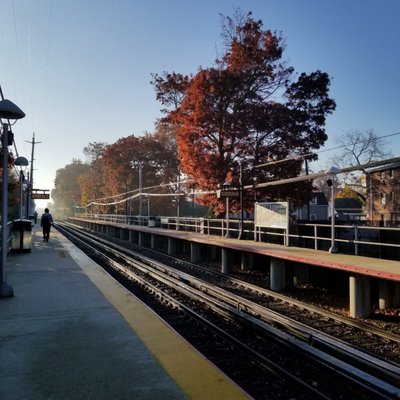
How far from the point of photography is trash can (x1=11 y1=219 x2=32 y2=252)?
1673 centimetres

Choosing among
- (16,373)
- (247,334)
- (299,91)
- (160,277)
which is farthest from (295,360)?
(299,91)

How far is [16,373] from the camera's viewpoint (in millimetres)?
4598

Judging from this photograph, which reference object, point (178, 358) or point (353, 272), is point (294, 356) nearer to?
point (178, 358)

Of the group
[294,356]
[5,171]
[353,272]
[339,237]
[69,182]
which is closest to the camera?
[294,356]

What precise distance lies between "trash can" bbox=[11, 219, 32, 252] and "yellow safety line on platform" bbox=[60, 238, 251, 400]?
9702 mm

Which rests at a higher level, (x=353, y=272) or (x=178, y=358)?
(x=353, y=272)

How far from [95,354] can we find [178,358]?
994 millimetres

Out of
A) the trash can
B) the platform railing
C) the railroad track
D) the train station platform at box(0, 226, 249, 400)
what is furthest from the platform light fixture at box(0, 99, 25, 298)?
the trash can

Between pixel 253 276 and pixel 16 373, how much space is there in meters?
12.1

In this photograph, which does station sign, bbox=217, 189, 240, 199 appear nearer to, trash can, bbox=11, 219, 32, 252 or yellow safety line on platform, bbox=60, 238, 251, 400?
trash can, bbox=11, 219, 32, 252

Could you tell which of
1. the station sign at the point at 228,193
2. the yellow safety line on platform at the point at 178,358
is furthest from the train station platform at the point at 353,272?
the yellow safety line on platform at the point at 178,358

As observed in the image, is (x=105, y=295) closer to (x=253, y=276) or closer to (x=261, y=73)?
(x=253, y=276)

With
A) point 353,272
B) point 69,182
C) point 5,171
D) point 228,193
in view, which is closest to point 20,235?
point 228,193

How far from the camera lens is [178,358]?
5098 millimetres
